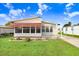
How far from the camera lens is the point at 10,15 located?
16.2m

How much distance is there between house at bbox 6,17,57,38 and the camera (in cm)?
1686

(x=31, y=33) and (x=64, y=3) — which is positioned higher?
(x=64, y=3)

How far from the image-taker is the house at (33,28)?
664 inches

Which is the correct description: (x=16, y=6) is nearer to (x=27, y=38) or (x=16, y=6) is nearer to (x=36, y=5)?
(x=36, y=5)

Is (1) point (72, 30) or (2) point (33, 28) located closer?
(2) point (33, 28)

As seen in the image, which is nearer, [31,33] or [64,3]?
[64,3]

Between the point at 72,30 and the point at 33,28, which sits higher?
the point at 33,28

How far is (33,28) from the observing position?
1744cm

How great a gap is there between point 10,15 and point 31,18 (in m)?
1.81

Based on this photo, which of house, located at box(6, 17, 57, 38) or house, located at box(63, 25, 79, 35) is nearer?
house, located at box(6, 17, 57, 38)

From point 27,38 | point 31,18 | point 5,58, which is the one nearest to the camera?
point 5,58

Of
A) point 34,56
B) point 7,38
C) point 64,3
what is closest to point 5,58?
point 34,56

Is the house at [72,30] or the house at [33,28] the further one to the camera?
the house at [72,30]

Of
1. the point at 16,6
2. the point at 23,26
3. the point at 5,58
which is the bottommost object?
the point at 5,58
